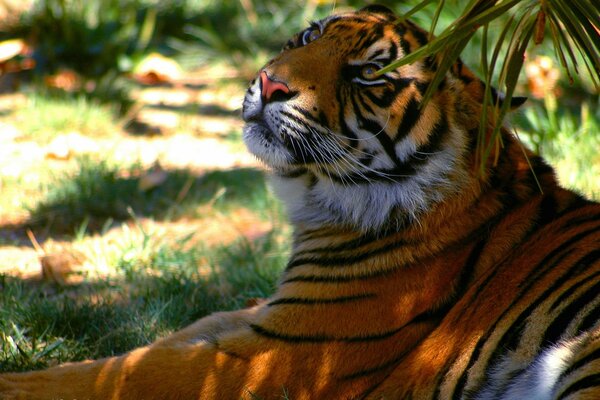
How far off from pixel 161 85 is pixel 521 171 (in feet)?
14.7

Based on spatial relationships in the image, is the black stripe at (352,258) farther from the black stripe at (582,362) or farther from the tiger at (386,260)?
the black stripe at (582,362)

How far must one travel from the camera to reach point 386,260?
8.78ft

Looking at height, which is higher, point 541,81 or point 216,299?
point 541,81

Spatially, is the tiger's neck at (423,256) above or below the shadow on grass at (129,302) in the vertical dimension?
above

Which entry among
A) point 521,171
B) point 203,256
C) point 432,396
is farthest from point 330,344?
point 203,256

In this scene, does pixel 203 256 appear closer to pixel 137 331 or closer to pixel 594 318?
pixel 137 331

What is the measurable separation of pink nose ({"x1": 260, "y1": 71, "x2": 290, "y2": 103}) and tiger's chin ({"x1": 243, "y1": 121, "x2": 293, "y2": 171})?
0.33 feet

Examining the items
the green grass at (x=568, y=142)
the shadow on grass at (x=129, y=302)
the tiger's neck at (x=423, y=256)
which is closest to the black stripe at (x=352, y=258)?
the tiger's neck at (x=423, y=256)

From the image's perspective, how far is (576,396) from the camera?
205cm

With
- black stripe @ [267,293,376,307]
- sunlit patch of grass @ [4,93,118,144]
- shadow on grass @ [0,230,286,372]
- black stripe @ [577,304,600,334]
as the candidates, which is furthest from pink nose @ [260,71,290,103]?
sunlit patch of grass @ [4,93,118,144]

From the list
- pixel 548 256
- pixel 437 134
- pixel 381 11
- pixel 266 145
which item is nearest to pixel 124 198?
pixel 266 145

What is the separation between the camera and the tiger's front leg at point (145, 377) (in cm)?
250

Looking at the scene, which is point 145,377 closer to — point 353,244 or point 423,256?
point 353,244

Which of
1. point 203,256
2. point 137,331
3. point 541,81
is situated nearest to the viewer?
point 137,331
